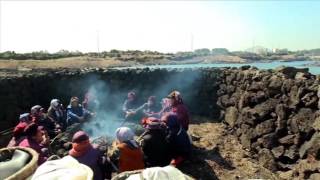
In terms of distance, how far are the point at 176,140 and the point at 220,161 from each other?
200cm

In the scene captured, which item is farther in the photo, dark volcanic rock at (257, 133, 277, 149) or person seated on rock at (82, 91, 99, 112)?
person seated on rock at (82, 91, 99, 112)

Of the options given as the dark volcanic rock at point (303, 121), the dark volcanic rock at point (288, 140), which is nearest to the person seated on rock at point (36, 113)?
the dark volcanic rock at point (288, 140)

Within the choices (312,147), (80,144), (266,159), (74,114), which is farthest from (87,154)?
(74,114)

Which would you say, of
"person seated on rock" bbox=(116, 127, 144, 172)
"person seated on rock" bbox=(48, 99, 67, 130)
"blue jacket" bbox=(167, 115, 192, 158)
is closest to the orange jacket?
"person seated on rock" bbox=(116, 127, 144, 172)

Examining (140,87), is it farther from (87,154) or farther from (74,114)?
(87,154)

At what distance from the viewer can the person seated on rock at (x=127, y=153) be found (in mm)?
5898

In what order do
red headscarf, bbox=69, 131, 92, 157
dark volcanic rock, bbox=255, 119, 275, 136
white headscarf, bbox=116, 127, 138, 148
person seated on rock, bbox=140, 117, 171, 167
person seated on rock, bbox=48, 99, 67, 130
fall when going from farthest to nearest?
person seated on rock, bbox=48, 99, 67, 130 → dark volcanic rock, bbox=255, 119, 275, 136 → person seated on rock, bbox=140, 117, 171, 167 → white headscarf, bbox=116, 127, 138, 148 → red headscarf, bbox=69, 131, 92, 157

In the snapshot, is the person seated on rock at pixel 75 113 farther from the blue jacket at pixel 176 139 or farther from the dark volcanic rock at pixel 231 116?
the dark volcanic rock at pixel 231 116

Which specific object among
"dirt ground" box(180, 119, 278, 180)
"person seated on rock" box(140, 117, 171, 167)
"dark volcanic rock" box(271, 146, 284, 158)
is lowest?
"dirt ground" box(180, 119, 278, 180)

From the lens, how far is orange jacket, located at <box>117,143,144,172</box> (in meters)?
5.91

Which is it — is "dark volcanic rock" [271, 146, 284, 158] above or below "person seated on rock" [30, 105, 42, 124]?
below

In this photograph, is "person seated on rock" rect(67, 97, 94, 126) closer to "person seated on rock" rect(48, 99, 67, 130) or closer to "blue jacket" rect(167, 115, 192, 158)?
"person seated on rock" rect(48, 99, 67, 130)

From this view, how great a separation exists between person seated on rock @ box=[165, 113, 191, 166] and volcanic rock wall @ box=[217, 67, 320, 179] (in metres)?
2.24

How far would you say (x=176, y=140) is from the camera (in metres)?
7.99
